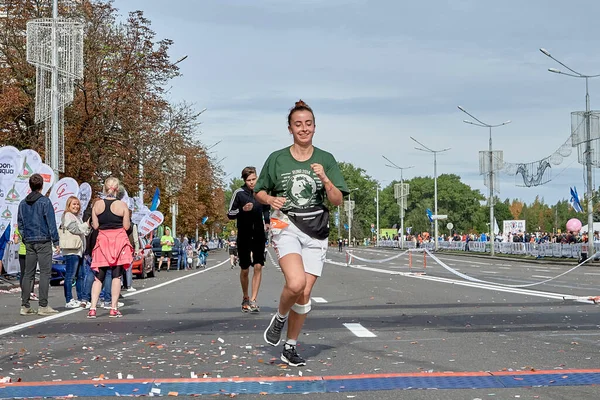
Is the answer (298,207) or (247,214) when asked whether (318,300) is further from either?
(298,207)

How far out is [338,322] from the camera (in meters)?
10.3

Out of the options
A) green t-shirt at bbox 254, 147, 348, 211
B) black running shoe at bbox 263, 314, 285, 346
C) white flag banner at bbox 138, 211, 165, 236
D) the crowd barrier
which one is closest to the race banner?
white flag banner at bbox 138, 211, 165, 236

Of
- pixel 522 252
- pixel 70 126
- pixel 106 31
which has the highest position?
pixel 106 31

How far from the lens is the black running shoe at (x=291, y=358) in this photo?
680cm

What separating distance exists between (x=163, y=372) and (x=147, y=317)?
4915 mm

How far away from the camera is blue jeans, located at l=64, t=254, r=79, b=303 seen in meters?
13.8

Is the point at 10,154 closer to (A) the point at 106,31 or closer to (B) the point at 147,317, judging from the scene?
(B) the point at 147,317

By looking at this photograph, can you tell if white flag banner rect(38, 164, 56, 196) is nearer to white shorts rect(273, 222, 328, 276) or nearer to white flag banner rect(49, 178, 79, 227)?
white flag banner rect(49, 178, 79, 227)

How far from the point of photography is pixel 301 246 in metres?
6.95

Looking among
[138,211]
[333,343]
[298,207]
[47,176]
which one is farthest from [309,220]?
[138,211]

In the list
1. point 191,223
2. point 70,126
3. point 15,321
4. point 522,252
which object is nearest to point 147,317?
point 15,321

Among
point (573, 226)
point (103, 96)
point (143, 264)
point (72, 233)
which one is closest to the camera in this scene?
point (72, 233)

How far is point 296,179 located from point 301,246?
495 millimetres

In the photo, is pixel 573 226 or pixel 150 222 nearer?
pixel 150 222
